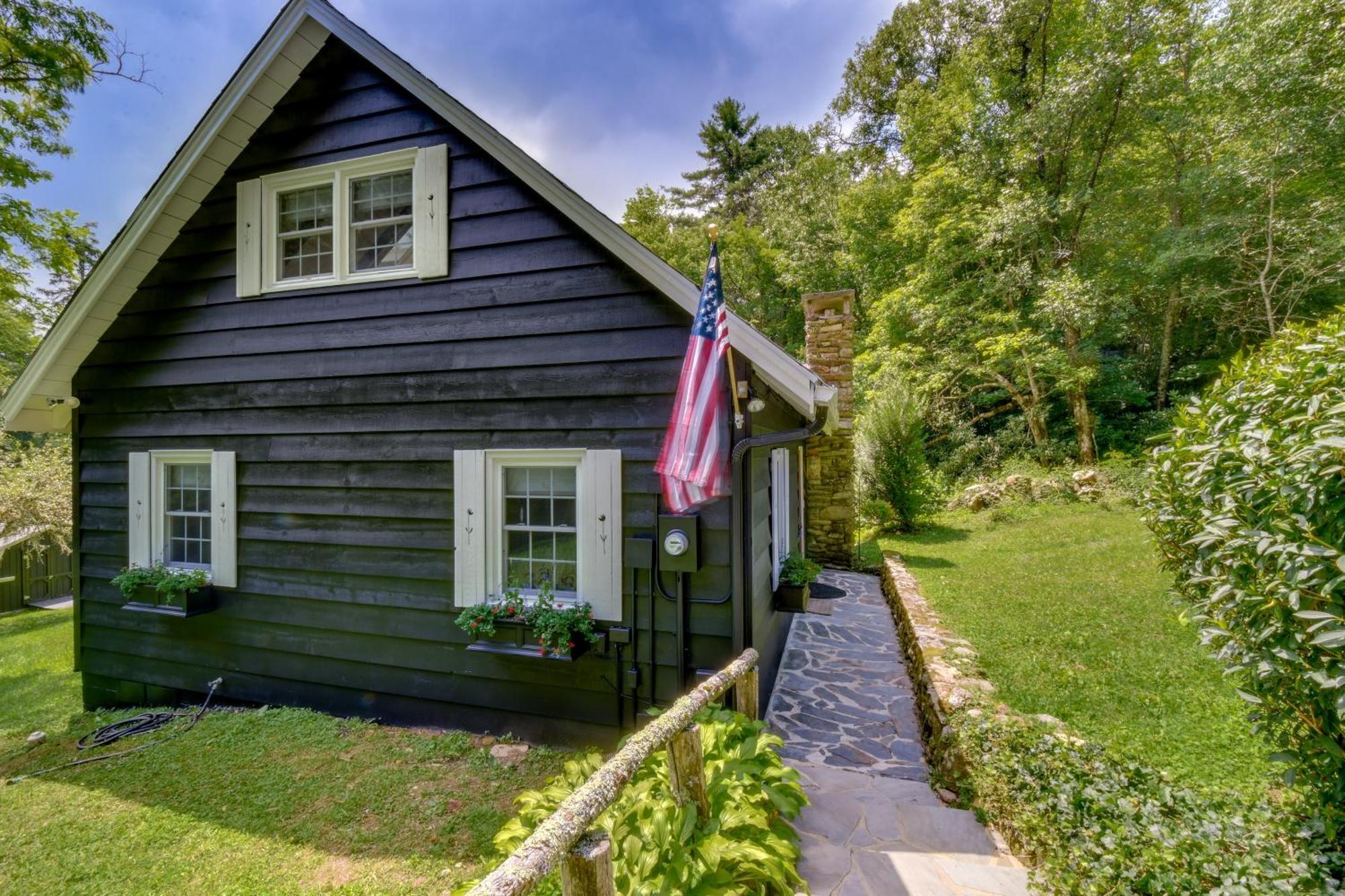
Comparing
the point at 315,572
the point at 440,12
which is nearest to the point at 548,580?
the point at 315,572

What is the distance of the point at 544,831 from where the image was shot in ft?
4.74

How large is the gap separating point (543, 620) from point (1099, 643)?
4.76 metres

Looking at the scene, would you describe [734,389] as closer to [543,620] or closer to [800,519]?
[543,620]

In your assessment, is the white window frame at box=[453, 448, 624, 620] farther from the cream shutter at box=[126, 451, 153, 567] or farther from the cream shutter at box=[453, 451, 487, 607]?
the cream shutter at box=[126, 451, 153, 567]

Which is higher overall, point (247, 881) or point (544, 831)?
point (544, 831)

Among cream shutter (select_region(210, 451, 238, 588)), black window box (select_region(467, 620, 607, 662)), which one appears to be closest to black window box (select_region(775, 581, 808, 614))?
black window box (select_region(467, 620, 607, 662))

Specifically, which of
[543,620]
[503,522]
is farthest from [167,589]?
[543,620]

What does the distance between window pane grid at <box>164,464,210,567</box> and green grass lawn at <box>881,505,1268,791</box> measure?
23.6ft

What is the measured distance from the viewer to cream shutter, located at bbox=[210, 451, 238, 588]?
496cm

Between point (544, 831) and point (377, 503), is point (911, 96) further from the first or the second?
point (544, 831)

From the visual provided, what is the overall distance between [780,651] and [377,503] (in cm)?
411

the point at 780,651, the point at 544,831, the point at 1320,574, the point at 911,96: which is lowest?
the point at 780,651

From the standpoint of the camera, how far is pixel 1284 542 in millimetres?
1786

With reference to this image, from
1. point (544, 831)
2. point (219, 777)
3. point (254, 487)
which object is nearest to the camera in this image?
point (544, 831)
